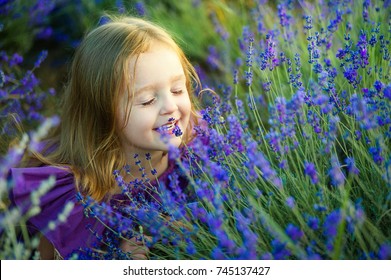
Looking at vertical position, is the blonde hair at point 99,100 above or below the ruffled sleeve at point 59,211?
above

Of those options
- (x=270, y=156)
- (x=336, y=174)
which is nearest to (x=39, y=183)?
(x=270, y=156)

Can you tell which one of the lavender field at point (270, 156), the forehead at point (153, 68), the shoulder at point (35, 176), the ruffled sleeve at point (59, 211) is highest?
the forehead at point (153, 68)

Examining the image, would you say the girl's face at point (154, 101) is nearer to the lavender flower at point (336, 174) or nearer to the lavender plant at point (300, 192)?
the lavender plant at point (300, 192)

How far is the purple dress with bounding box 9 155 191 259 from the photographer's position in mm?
2105

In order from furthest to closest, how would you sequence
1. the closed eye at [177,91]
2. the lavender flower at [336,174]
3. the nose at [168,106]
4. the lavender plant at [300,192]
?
the closed eye at [177,91]
the nose at [168,106]
the lavender plant at [300,192]
the lavender flower at [336,174]

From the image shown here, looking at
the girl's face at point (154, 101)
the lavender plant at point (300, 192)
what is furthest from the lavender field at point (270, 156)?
the girl's face at point (154, 101)

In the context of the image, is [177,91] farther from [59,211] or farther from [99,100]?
[59,211]

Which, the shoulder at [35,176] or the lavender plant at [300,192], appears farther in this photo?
the shoulder at [35,176]

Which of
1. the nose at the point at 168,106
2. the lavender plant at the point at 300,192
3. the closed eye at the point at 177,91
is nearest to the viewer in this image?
the lavender plant at the point at 300,192

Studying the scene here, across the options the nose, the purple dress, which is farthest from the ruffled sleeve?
the nose

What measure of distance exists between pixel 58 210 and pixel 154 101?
24.3 inches

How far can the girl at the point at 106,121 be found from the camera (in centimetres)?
209
